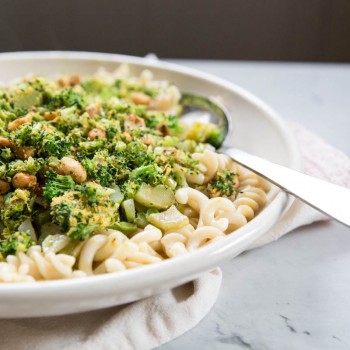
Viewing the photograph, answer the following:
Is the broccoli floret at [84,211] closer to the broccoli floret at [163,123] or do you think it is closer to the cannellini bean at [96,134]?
the cannellini bean at [96,134]

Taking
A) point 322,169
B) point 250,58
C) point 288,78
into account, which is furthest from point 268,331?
point 250,58

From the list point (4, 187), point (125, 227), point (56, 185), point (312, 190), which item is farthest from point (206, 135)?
point (4, 187)

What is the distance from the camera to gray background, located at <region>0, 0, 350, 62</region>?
819cm

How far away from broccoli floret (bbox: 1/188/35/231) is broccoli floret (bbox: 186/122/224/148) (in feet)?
4.63

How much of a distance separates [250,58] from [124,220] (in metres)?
5.95

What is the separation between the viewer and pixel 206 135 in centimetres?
402

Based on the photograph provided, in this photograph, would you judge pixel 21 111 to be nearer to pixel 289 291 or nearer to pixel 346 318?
pixel 289 291

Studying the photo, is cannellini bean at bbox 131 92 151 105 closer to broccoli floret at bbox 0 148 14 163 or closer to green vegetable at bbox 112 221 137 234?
broccoli floret at bbox 0 148 14 163

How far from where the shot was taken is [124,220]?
3070 millimetres

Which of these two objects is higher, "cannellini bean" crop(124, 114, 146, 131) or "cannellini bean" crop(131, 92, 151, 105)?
"cannellini bean" crop(124, 114, 146, 131)

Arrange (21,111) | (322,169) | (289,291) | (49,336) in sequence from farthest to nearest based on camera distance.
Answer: (322,169), (21,111), (289,291), (49,336)

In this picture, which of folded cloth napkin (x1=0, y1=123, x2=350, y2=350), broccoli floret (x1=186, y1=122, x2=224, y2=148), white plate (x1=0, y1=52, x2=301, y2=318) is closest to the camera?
white plate (x1=0, y1=52, x2=301, y2=318)

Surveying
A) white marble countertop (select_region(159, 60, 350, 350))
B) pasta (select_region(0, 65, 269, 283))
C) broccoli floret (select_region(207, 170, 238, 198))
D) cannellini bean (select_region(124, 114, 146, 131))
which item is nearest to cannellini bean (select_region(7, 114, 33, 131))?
pasta (select_region(0, 65, 269, 283))

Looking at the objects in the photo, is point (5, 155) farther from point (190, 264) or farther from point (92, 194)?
point (190, 264)
